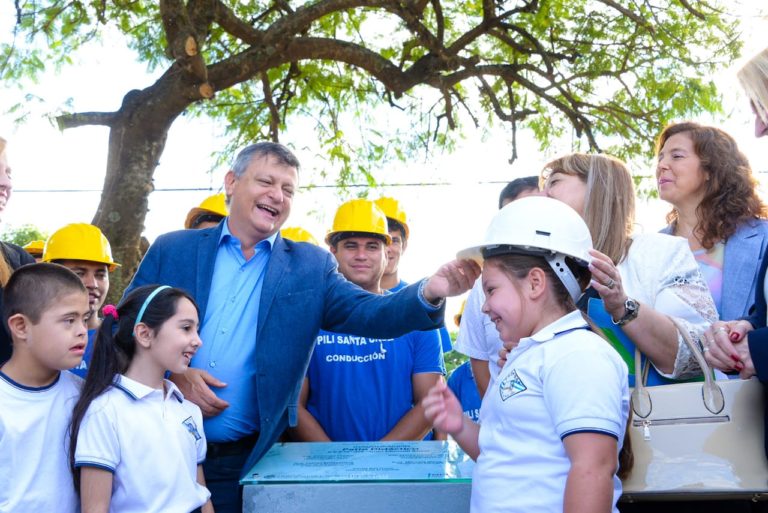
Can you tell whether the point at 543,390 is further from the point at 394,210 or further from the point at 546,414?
the point at 394,210

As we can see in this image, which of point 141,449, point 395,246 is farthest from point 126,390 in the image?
point 395,246

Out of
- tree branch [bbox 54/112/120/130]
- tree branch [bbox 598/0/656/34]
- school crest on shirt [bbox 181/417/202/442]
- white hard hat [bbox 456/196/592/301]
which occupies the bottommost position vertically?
school crest on shirt [bbox 181/417/202/442]

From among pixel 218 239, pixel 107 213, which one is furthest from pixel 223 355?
pixel 107 213

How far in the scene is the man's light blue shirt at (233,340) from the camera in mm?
3295

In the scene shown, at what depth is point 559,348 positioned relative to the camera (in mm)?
2305

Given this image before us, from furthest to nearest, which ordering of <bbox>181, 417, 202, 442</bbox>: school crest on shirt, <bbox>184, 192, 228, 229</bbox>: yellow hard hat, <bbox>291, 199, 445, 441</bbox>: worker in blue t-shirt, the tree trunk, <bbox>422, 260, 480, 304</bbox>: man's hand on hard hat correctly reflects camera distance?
the tree trunk → <bbox>184, 192, 228, 229</bbox>: yellow hard hat → <bbox>291, 199, 445, 441</bbox>: worker in blue t-shirt → <bbox>181, 417, 202, 442</bbox>: school crest on shirt → <bbox>422, 260, 480, 304</bbox>: man's hand on hard hat

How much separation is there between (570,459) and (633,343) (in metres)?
0.68

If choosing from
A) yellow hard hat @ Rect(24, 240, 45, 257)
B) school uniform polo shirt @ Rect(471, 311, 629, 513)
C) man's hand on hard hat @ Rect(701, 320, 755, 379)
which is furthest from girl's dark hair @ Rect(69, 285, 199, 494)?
yellow hard hat @ Rect(24, 240, 45, 257)

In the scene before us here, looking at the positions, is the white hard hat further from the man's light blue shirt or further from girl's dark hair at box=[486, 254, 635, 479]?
the man's light blue shirt

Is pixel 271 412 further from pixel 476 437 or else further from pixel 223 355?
pixel 476 437

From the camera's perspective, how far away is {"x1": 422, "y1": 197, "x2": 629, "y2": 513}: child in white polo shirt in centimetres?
212

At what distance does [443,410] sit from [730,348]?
0.87 m

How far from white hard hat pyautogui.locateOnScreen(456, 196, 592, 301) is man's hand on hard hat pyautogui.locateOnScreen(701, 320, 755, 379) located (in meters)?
0.44

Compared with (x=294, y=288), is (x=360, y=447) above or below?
below
